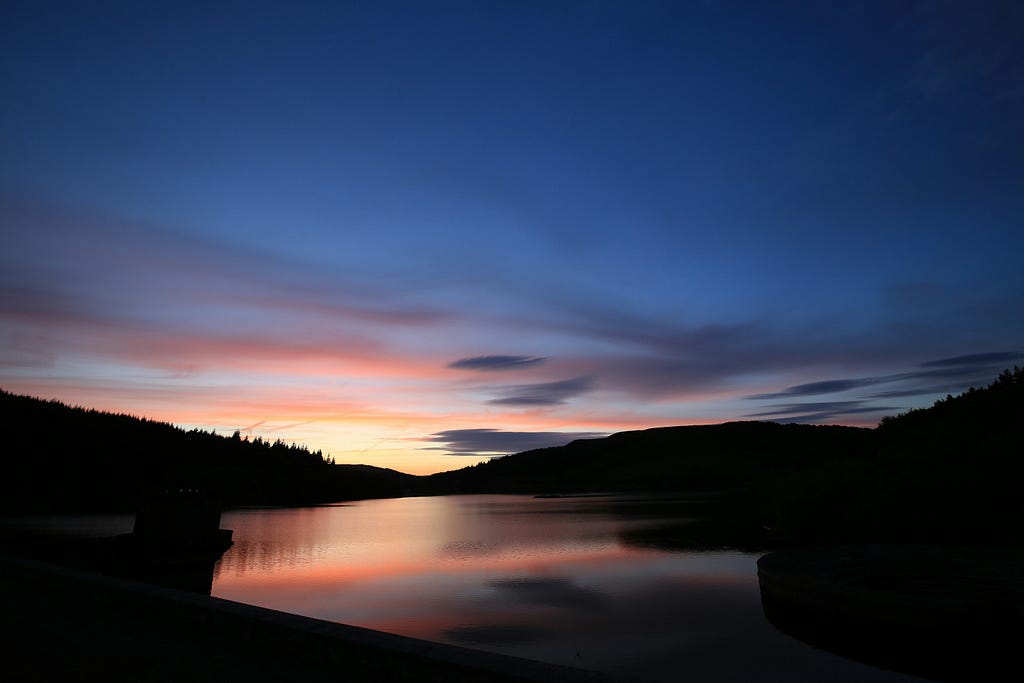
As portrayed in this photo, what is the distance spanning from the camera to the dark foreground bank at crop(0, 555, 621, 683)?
7.09 meters

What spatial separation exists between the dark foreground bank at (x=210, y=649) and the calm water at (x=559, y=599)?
40.0ft

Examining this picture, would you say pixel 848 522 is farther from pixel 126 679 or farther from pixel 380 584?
pixel 126 679

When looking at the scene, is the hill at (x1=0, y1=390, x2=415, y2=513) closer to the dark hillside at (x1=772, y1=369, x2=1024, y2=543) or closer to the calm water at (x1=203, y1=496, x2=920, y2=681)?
the calm water at (x1=203, y1=496, x2=920, y2=681)

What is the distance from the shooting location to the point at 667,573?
38250 millimetres

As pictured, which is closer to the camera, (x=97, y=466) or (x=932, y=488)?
(x=932, y=488)

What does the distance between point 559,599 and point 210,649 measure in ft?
81.0

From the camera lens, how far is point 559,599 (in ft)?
101

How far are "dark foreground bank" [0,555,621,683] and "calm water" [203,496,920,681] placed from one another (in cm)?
1220

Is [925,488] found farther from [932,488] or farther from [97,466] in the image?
[97,466]

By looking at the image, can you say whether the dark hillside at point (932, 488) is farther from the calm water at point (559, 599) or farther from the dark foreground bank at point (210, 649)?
the dark foreground bank at point (210, 649)

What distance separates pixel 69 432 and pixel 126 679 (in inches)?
7726

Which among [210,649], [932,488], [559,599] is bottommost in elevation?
[559,599]

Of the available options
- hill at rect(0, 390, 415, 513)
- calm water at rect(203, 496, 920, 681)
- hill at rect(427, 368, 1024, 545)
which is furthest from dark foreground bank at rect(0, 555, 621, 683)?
hill at rect(0, 390, 415, 513)

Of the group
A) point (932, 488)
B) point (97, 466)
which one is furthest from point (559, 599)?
point (97, 466)
